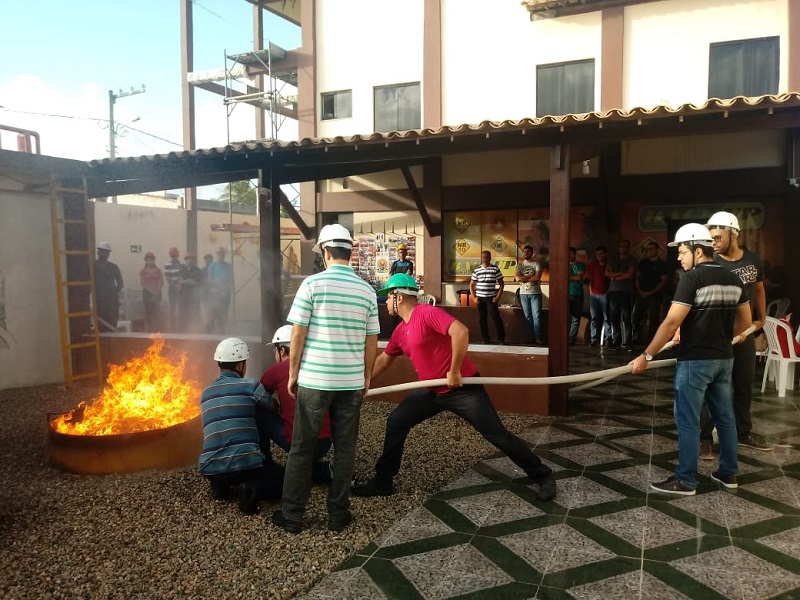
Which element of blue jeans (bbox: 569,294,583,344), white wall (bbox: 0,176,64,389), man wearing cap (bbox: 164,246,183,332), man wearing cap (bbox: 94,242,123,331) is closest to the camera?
white wall (bbox: 0,176,64,389)

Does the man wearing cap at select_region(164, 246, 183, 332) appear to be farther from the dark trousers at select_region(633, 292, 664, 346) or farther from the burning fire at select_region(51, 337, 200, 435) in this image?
the dark trousers at select_region(633, 292, 664, 346)

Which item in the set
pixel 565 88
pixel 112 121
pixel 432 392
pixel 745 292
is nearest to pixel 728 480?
pixel 745 292

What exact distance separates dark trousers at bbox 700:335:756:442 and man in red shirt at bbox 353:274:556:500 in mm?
1726

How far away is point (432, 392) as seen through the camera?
14.0 ft

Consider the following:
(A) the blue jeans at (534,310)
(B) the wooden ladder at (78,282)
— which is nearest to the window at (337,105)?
(A) the blue jeans at (534,310)

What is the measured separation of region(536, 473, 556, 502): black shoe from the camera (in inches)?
166

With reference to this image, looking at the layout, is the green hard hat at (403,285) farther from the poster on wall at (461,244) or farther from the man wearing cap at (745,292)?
the poster on wall at (461,244)

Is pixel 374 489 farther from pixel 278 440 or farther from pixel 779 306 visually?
pixel 779 306

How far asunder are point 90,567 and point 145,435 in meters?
1.62

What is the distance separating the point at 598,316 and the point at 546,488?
7165 mm

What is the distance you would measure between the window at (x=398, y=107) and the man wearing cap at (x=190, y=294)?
16.9 ft

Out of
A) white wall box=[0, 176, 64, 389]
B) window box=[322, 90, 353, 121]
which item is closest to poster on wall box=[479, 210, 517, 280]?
window box=[322, 90, 353, 121]

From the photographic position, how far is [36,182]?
332 inches

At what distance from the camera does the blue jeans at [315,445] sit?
3.64 m
